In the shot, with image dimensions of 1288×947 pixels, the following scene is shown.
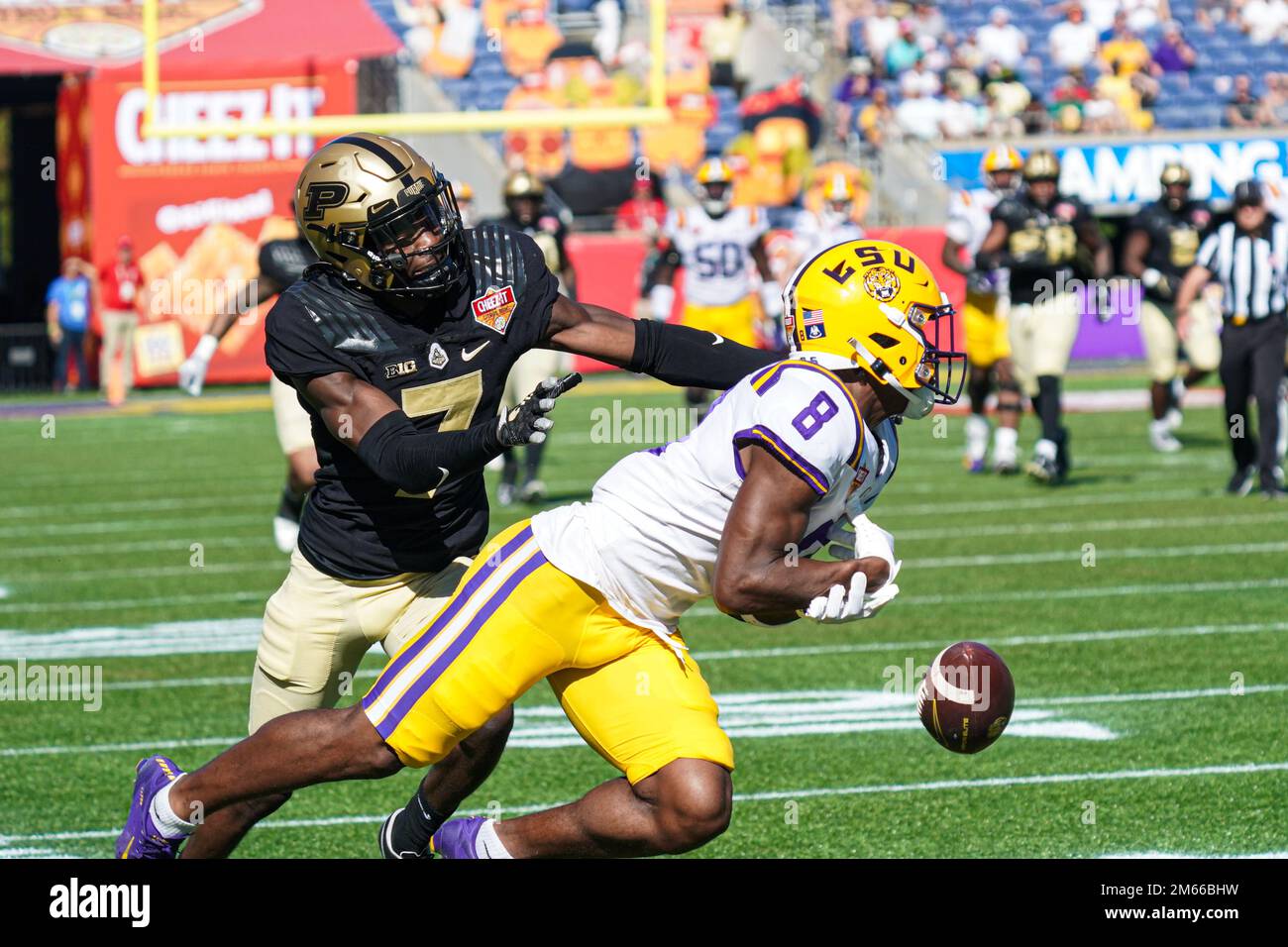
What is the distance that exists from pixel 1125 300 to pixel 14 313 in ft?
47.9

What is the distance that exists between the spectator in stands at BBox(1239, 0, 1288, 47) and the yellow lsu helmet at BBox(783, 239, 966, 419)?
23.8 m

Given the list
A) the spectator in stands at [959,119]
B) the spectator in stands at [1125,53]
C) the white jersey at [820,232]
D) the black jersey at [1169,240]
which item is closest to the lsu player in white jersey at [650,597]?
the black jersey at [1169,240]

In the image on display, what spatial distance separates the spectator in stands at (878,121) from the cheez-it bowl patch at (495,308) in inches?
789

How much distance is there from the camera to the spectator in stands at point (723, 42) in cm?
2569

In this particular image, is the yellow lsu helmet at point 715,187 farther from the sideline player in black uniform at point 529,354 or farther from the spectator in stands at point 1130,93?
the spectator in stands at point 1130,93

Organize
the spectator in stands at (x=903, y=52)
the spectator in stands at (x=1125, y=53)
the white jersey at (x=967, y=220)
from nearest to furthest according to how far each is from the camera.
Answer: the white jersey at (x=967, y=220), the spectator in stands at (x=903, y=52), the spectator in stands at (x=1125, y=53)

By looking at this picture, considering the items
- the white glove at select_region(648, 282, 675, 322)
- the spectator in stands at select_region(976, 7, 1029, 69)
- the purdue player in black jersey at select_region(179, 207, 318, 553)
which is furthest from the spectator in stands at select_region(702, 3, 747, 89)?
the purdue player in black jersey at select_region(179, 207, 318, 553)

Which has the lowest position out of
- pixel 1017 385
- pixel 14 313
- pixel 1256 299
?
pixel 14 313

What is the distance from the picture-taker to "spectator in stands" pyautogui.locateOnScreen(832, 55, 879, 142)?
25234mm

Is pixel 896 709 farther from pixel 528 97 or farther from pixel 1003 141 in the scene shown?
pixel 528 97

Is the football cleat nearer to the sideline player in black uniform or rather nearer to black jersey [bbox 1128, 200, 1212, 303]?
the sideline player in black uniform

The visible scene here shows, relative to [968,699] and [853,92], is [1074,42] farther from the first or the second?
[968,699]

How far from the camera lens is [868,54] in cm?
2556
